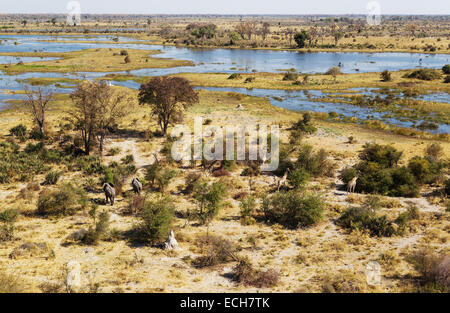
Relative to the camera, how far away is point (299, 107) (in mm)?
48281

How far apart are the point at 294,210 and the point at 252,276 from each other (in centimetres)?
593

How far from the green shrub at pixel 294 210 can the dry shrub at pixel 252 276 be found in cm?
488

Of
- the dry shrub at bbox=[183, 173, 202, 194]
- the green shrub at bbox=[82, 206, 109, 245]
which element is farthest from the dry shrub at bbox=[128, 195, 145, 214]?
the dry shrub at bbox=[183, 173, 202, 194]

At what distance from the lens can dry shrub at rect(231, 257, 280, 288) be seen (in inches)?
479

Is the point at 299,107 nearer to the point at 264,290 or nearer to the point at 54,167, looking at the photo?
the point at 54,167

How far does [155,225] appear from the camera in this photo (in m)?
15.3

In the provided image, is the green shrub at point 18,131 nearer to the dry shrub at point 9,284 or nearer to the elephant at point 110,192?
the elephant at point 110,192

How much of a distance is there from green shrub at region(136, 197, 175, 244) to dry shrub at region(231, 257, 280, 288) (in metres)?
3.96

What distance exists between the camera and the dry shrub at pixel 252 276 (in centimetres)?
1217

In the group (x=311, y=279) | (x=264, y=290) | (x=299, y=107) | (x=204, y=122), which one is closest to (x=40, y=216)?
(x=264, y=290)

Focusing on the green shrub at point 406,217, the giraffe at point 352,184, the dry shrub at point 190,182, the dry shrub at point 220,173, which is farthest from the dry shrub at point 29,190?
the green shrub at point 406,217

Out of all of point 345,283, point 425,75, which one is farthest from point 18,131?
point 425,75

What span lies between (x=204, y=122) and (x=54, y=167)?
16.9 metres

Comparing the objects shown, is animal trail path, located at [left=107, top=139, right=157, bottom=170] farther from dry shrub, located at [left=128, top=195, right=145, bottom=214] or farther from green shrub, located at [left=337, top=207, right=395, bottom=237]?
green shrub, located at [left=337, top=207, right=395, bottom=237]
